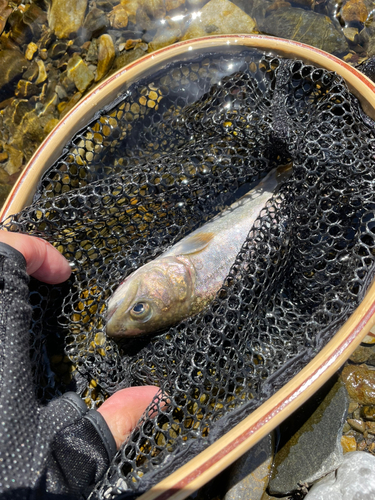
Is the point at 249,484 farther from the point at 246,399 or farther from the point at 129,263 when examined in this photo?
the point at 129,263

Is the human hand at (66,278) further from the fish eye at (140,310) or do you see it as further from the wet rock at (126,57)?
the wet rock at (126,57)

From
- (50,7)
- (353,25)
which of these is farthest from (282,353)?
(50,7)

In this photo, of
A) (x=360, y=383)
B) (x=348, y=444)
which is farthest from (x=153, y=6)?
(x=348, y=444)

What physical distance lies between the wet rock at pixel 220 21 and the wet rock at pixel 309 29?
228 millimetres

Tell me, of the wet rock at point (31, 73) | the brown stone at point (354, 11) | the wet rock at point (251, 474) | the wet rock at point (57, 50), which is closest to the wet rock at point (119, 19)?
the wet rock at point (57, 50)

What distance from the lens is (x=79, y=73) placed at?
3885mm

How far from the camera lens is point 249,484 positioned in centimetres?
279

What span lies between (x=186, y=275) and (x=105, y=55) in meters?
2.82

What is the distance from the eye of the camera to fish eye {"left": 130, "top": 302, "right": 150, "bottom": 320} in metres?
2.58

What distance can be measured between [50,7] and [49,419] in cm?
440

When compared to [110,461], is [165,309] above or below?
above

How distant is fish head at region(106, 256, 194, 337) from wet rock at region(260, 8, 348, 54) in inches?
121

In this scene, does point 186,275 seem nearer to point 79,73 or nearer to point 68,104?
point 68,104

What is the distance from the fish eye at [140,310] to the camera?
8.48 feet
